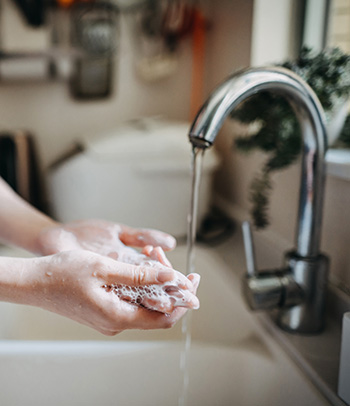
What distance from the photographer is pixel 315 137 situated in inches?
21.6

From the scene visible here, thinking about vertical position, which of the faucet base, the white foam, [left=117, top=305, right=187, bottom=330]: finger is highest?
the white foam

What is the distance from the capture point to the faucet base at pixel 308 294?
0.59m

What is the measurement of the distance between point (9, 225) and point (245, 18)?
0.78m

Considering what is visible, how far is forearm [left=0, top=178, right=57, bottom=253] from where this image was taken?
23.3 inches

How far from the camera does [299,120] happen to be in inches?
21.6

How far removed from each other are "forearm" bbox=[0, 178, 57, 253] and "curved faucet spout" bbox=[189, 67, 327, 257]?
0.27m

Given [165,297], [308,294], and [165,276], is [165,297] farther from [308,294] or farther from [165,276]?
[308,294]

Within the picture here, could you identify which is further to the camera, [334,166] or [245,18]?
[245,18]

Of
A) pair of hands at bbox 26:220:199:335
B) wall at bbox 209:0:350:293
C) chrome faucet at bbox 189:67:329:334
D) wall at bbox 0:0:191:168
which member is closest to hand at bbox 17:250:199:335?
pair of hands at bbox 26:220:199:335

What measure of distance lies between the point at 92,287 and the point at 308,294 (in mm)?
339

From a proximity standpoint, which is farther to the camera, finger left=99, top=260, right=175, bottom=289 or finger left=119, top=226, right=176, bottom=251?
finger left=119, top=226, right=176, bottom=251

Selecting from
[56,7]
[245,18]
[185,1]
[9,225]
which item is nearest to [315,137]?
[9,225]

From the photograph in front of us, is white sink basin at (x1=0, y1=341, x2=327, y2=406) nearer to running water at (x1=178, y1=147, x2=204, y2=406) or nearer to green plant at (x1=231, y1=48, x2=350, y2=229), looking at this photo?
Answer: running water at (x1=178, y1=147, x2=204, y2=406)

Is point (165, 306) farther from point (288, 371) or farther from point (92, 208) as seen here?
point (92, 208)
